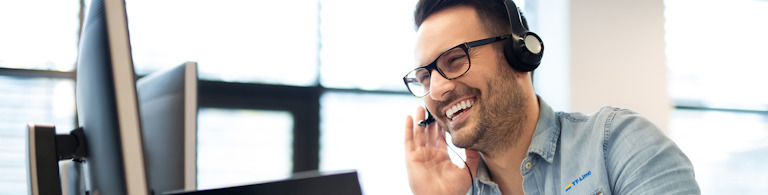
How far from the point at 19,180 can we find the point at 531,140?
1.97 meters

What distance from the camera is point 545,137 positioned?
1.21 metres

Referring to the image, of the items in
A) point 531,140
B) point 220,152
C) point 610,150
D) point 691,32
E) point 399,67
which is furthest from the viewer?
point 691,32

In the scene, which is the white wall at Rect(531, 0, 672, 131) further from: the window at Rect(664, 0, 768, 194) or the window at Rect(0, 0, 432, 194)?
the window at Rect(0, 0, 432, 194)

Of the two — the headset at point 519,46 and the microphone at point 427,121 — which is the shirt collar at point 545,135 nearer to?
the headset at point 519,46

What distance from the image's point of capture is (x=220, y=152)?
86.8 inches

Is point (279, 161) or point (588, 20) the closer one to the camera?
point (279, 161)

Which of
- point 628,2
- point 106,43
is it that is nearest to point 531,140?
point 106,43

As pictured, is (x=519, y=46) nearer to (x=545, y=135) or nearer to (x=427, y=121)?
(x=545, y=135)

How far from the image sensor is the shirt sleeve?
0.97m

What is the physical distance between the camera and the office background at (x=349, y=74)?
2043 mm

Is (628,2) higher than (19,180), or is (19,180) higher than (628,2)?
(628,2)

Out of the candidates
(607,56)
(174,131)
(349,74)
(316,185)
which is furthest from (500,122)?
(607,56)

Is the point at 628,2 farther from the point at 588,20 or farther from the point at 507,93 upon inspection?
the point at 507,93

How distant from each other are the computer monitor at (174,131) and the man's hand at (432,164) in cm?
68
